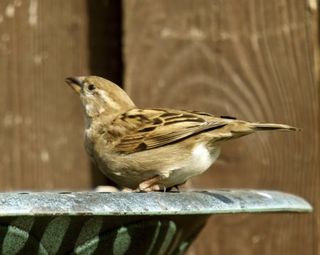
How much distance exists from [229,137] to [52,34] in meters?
1.49

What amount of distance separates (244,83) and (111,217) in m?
2.01

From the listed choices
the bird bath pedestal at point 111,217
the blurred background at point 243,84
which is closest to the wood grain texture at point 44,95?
the blurred background at point 243,84

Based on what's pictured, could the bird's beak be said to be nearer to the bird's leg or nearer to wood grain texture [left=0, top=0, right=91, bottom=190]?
wood grain texture [left=0, top=0, right=91, bottom=190]

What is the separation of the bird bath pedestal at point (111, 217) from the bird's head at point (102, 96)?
1.01m

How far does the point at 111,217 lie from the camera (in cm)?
282

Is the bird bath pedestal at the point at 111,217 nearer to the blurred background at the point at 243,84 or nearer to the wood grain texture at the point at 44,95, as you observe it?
the blurred background at the point at 243,84

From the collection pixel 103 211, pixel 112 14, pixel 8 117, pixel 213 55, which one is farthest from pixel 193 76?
pixel 103 211

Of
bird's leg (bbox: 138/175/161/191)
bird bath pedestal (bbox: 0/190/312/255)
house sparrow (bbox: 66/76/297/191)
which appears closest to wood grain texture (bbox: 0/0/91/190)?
house sparrow (bbox: 66/76/297/191)

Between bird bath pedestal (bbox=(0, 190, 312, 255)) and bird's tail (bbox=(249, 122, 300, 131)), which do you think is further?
bird's tail (bbox=(249, 122, 300, 131))

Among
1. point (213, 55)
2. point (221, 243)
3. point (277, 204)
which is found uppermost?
point (213, 55)

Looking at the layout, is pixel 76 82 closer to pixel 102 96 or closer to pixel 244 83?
pixel 102 96

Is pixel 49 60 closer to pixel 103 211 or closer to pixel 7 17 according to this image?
pixel 7 17

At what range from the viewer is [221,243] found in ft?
15.3

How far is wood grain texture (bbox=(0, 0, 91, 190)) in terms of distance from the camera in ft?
15.8
